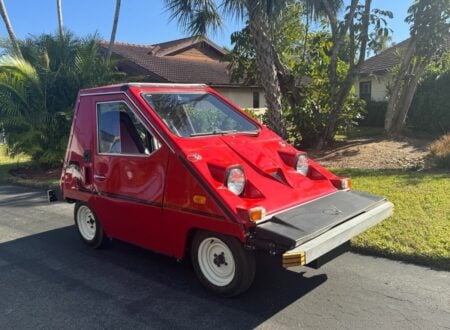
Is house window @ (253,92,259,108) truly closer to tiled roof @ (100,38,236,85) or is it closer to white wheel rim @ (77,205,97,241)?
tiled roof @ (100,38,236,85)

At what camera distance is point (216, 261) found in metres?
3.96

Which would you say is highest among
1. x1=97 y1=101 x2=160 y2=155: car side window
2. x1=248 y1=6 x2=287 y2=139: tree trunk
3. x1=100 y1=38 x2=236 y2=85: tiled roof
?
x1=100 y1=38 x2=236 y2=85: tiled roof

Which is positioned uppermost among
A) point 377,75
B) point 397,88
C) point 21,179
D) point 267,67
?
point 377,75

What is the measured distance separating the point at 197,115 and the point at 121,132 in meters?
0.88

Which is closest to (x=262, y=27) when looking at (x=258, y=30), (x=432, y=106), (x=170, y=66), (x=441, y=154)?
(x=258, y=30)

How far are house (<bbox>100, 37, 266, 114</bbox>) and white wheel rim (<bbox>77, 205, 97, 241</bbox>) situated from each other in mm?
13213

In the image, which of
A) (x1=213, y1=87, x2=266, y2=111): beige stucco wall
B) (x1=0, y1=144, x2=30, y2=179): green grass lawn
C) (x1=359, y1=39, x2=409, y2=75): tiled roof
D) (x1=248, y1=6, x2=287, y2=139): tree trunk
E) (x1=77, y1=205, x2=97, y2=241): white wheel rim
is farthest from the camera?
(x1=213, y1=87, x2=266, y2=111): beige stucco wall

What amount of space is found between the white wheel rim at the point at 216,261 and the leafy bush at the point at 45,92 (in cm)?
884

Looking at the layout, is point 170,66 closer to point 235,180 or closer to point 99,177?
point 99,177

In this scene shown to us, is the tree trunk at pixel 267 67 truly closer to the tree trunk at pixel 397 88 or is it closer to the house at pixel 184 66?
the tree trunk at pixel 397 88

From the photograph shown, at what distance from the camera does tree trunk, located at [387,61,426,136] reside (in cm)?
1307

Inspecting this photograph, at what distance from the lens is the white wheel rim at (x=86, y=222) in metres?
5.53

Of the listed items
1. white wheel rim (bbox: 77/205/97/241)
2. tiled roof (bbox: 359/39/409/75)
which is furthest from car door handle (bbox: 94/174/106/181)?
tiled roof (bbox: 359/39/409/75)

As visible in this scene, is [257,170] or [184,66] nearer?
[257,170]
